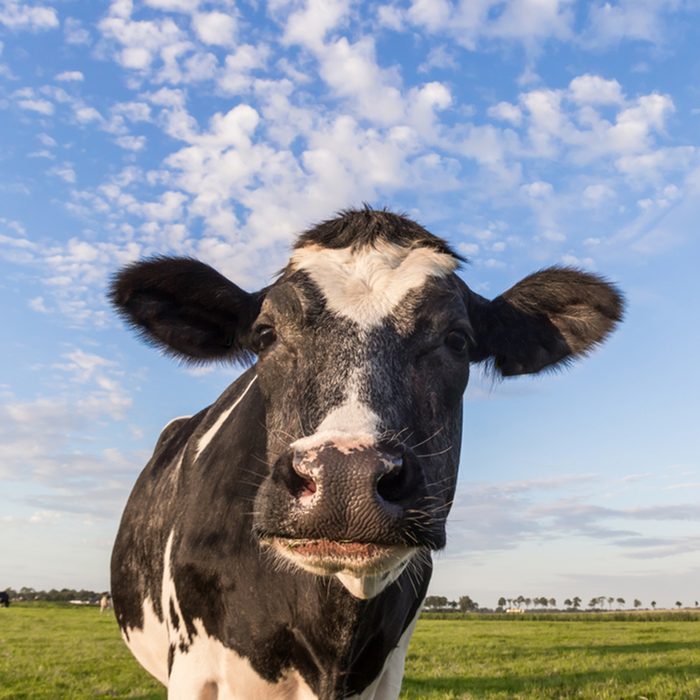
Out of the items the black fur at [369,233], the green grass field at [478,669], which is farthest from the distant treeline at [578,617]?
the black fur at [369,233]

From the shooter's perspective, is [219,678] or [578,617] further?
[578,617]

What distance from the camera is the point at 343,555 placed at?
314 cm

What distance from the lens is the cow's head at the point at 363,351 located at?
313cm

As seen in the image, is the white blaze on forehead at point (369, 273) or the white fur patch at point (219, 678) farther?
the white fur patch at point (219, 678)

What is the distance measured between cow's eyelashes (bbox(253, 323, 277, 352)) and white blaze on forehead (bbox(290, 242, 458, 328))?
0.38 metres

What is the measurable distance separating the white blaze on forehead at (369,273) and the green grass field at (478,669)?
927 cm

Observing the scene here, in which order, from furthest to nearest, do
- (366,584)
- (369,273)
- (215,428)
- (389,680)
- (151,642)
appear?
(151,642) → (215,428) → (389,680) → (369,273) → (366,584)

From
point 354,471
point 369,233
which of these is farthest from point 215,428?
point 354,471

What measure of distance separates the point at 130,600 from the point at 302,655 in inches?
111

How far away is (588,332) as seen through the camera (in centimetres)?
544

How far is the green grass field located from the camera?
42.8 feet

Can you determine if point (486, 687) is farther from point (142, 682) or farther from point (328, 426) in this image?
point (328, 426)

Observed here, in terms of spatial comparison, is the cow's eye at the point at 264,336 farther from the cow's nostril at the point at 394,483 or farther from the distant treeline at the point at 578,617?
the distant treeline at the point at 578,617

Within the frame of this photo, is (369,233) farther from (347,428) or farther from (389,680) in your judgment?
(389,680)
